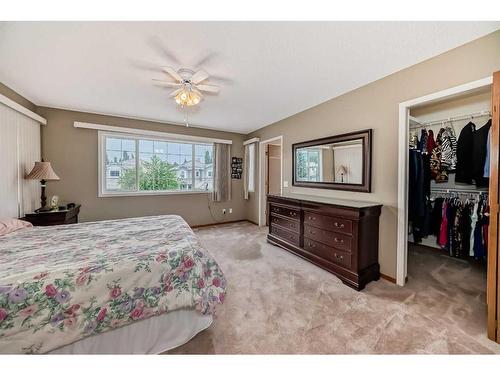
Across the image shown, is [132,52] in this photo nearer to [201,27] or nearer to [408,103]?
[201,27]

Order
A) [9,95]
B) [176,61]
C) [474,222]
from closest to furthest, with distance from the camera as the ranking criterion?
[176,61] → [474,222] → [9,95]

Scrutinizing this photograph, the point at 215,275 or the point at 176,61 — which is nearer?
the point at 215,275

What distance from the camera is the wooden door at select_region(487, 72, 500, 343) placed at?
1.38 m

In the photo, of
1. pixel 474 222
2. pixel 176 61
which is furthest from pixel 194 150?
pixel 474 222

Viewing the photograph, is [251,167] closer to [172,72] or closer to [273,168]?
[273,168]

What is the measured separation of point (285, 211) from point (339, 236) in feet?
3.26

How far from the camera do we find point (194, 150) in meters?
4.60

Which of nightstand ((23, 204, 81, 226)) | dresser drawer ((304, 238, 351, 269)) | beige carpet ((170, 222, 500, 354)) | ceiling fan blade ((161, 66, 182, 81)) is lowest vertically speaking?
beige carpet ((170, 222, 500, 354))

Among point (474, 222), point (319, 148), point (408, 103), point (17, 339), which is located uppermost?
point (408, 103)

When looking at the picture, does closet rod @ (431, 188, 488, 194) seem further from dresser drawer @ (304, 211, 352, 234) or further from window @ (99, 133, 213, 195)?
window @ (99, 133, 213, 195)

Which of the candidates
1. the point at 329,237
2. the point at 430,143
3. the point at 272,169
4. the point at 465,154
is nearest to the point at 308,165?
the point at 329,237

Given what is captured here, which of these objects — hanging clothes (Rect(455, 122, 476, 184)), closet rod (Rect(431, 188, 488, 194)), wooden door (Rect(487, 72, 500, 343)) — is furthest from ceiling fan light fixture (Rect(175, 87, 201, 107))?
closet rod (Rect(431, 188, 488, 194))

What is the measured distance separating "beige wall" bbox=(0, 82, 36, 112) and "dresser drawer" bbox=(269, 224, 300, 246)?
401 cm
